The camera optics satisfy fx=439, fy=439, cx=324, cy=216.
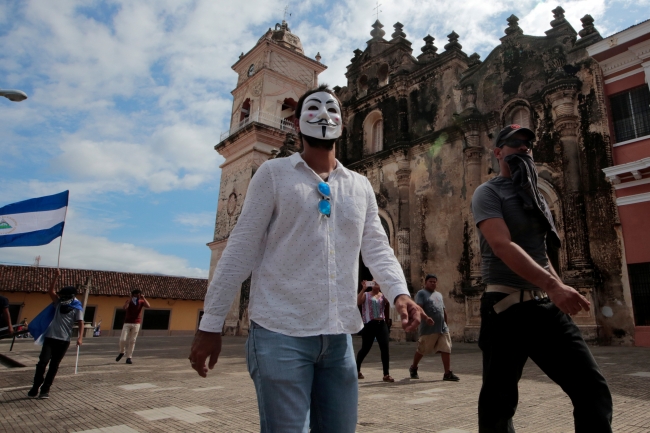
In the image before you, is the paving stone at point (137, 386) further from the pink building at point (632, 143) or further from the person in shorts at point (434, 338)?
the pink building at point (632, 143)

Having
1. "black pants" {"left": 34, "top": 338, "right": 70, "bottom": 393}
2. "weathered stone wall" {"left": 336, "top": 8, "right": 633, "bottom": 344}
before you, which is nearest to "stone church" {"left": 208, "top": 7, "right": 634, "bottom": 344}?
"weathered stone wall" {"left": 336, "top": 8, "right": 633, "bottom": 344}

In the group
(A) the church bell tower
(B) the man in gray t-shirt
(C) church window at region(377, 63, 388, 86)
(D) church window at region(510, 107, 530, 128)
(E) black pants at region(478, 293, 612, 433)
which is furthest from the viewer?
(A) the church bell tower

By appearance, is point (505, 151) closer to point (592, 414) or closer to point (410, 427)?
point (592, 414)

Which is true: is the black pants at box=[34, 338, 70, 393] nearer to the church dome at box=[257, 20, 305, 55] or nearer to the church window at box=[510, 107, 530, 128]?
the church window at box=[510, 107, 530, 128]

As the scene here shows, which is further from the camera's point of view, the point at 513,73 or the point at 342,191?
the point at 513,73

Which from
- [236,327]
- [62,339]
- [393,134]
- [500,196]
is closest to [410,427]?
[500,196]

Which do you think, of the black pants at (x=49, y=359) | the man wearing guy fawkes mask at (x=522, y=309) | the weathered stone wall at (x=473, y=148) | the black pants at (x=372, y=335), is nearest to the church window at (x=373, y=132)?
the weathered stone wall at (x=473, y=148)

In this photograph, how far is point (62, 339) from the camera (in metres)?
5.59

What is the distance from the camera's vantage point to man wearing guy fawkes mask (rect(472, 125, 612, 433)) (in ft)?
6.77

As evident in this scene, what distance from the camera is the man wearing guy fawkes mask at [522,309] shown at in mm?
2062

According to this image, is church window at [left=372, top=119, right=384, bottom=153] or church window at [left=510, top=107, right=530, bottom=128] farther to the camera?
church window at [left=372, top=119, right=384, bottom=153]

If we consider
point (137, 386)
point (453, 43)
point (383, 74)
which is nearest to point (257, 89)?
point (383, 74)

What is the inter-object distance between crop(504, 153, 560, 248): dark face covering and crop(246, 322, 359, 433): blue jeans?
54.7 inches

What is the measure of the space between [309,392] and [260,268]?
509mm
